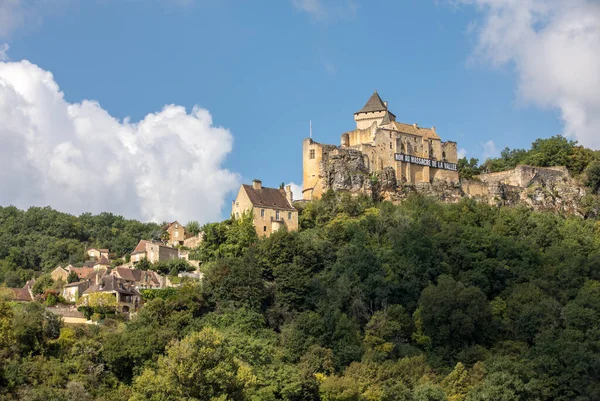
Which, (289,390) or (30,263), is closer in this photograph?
(289,390)

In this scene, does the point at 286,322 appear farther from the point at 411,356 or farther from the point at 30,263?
the point at 30,263

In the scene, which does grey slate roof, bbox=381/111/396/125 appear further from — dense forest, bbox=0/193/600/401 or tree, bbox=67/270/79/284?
tree, bbox=67/270/79/284

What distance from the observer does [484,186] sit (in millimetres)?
82062

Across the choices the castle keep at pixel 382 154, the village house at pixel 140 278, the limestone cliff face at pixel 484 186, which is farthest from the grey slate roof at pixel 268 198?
the village house at pixel 140 278

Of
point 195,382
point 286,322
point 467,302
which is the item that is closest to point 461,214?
point 467,302

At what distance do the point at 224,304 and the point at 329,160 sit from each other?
22.2m

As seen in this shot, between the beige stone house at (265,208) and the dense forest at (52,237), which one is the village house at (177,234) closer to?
the beige stone house at (265,208)

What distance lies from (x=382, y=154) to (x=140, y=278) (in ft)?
79.1

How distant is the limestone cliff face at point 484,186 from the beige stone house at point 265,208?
242 inches

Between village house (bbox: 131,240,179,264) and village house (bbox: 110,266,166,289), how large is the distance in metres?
3.13

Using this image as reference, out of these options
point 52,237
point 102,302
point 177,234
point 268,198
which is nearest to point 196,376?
point 102,302

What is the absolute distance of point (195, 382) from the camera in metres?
42.8

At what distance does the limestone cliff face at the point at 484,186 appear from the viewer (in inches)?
2933

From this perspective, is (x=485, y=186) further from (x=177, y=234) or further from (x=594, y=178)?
(x=177, y=234)
